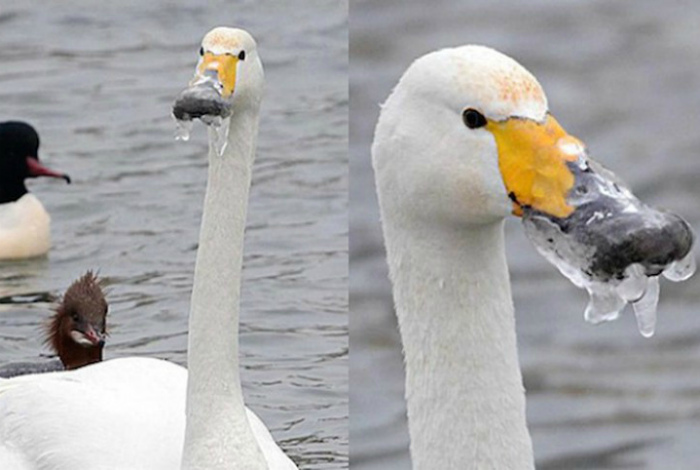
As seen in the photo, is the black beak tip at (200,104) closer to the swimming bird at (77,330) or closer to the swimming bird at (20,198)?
the swimming bird at (77,330)

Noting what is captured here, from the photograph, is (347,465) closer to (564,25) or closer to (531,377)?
(531,377)

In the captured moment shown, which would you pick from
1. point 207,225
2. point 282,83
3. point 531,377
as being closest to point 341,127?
point 282,83

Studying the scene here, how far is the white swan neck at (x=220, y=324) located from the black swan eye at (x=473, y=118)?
74.2 inches

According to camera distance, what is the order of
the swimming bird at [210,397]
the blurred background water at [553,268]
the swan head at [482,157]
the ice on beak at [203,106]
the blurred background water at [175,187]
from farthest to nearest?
the blurred background water at [175,187], the blurred background water at [553,268], the swimming bird at [210,397], the ice on beak at [203,106], the swan head at [482,157]

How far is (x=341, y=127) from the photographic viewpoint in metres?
10.3

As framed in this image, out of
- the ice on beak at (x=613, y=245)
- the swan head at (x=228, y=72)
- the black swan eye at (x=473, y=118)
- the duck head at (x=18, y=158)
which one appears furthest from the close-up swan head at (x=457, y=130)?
the duck head at (x=18, y=158)

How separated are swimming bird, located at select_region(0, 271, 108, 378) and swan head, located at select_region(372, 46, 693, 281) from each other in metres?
3.65

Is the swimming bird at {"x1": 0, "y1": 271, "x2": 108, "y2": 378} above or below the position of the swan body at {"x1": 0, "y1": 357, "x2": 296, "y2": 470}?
above

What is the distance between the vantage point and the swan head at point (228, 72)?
4.65 meters

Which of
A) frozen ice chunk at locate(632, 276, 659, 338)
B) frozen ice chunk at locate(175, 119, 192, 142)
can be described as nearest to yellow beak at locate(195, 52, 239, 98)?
frozen ice chunk at locate(175, 119, 192, 142)

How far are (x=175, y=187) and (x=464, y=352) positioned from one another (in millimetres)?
6519

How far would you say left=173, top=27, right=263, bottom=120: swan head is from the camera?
465cm

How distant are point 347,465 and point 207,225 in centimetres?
170

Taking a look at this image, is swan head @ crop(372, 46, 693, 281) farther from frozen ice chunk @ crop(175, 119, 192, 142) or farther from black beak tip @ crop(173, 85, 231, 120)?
black beak tip @ crop(173, 85, 231, 120)
